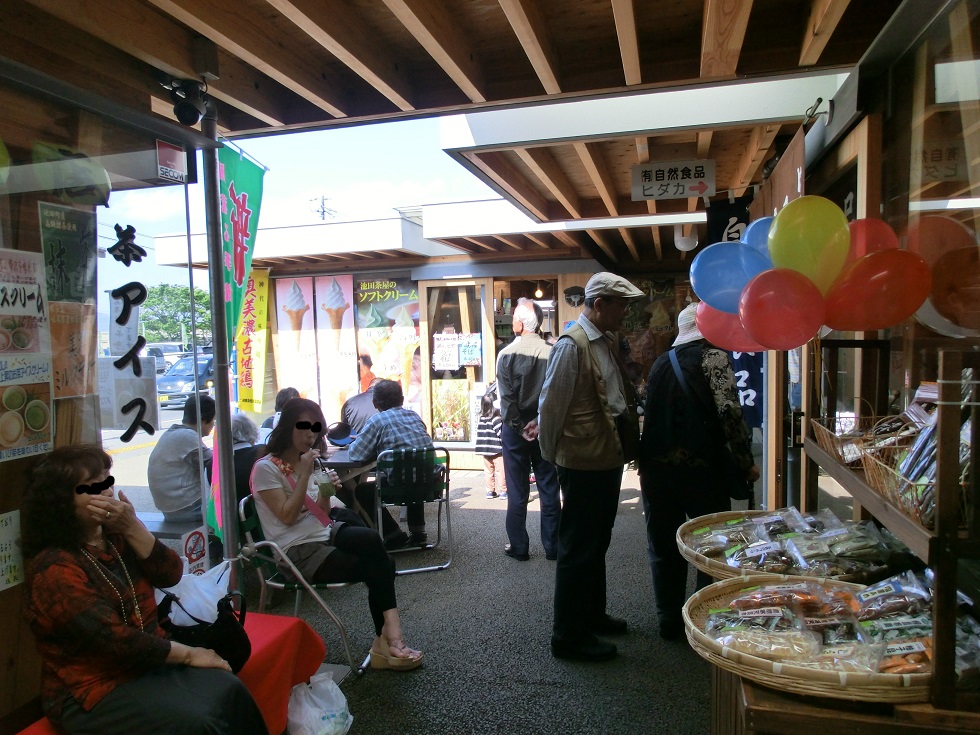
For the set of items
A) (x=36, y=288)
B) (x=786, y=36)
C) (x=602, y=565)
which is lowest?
(x=602, y=565)

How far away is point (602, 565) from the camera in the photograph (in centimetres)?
329

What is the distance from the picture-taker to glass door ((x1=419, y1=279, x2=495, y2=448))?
826 cm

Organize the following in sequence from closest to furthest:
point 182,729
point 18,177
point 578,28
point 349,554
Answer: point 182,729, point 18,177, point 578,28, point 349,554

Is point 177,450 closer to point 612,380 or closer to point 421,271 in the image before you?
point 612,380

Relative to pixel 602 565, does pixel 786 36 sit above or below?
above

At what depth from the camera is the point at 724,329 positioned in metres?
2.43

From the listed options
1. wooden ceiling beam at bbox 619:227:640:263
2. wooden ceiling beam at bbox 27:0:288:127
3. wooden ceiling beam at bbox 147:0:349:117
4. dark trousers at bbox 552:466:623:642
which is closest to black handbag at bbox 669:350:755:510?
dark trousers at bbox 552:466:623:642

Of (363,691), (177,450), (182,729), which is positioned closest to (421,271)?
(177,450)

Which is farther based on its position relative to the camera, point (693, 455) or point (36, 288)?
point (693, 455)

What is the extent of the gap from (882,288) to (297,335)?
8.38 metres

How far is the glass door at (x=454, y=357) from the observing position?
8.26 meters

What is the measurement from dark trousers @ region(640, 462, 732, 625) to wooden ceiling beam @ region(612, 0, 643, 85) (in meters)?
1.87

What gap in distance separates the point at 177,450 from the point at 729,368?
292 centimetres

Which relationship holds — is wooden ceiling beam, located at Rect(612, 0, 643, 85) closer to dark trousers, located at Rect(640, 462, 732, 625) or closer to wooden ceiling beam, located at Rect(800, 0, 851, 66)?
wooden ceiling beam, located at Rect(800, 0, 851, 66)
